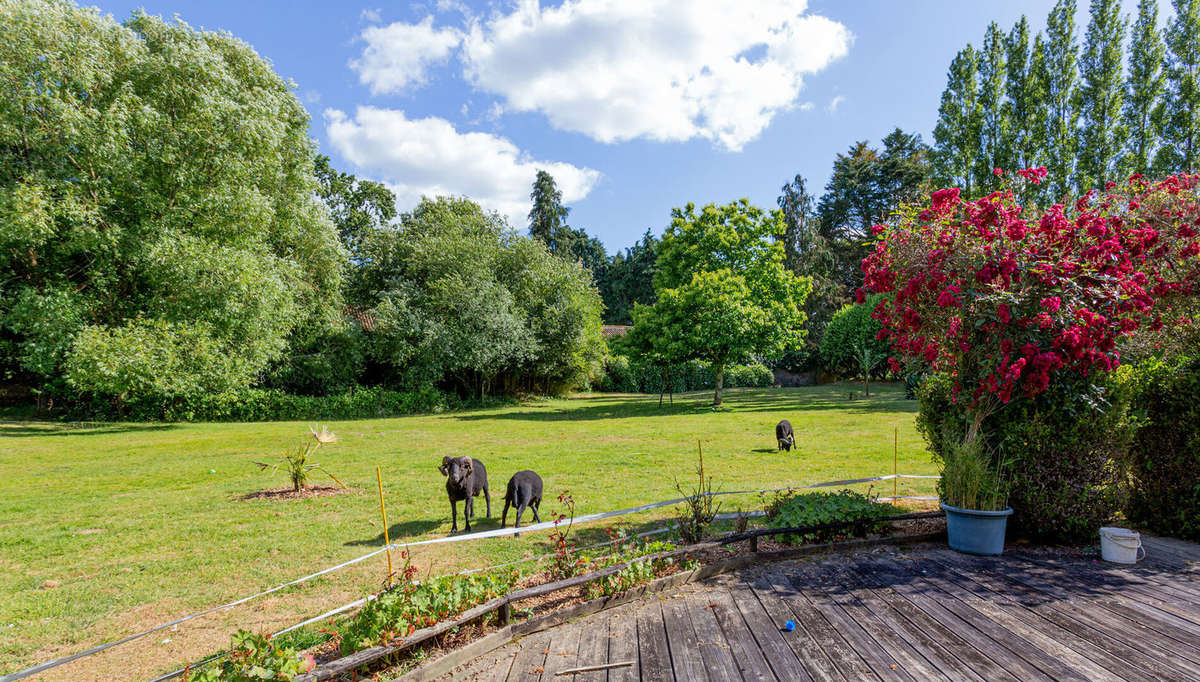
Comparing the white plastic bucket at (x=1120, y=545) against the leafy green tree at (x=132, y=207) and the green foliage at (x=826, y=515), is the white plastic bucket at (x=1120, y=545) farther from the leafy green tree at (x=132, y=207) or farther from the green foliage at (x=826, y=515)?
the leafy green tree at (x=132, y=207)

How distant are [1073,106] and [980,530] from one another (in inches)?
1083

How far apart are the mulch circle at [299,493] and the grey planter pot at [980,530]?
8.98 m

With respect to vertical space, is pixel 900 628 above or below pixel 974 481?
below

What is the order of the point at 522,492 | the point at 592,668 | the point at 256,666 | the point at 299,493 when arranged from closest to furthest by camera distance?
the point at 256,666
the point at 592,668
the point at 522,492
the point at 299,493

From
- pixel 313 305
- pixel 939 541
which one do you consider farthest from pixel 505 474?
pixel 313 305

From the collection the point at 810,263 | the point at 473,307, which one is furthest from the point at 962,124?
the point at 473,307

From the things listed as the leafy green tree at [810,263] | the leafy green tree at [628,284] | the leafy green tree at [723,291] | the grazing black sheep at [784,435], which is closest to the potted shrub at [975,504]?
the grazing black sheep at [784,435]

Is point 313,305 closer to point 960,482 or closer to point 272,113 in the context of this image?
point 272,113

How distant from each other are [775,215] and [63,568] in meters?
27.9

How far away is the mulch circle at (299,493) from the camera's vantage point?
351 inches

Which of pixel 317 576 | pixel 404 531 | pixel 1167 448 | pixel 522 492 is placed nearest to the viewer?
pixel 317 576

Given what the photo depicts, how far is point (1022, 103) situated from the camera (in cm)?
2417

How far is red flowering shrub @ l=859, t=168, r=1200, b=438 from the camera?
5.01 m

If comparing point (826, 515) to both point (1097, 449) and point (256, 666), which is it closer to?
point (1097, 449)
